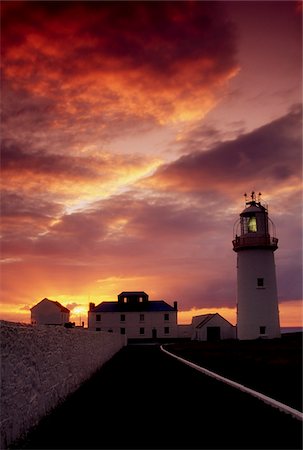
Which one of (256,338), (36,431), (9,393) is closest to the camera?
(9,393)

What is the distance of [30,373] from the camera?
8312 millimetres

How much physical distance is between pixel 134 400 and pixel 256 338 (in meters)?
40.2

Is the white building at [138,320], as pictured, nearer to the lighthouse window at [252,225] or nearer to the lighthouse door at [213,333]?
the lighthouse door at [213,333]

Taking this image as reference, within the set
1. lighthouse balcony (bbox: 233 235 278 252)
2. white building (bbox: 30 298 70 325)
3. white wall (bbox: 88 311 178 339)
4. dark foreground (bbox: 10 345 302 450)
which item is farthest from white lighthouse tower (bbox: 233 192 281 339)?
white building (bbox: 30 298 70 325)

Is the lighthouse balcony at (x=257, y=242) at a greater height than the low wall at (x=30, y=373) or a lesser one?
greater

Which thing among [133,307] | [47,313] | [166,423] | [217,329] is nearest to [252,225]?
[217,329]

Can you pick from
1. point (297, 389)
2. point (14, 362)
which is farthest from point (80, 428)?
point (297, 389)

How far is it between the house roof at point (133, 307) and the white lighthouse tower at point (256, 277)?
4410cm

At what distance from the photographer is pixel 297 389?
13391mm

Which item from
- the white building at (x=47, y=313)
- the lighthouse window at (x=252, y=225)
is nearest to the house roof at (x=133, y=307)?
the white building at (x=47, y=313)

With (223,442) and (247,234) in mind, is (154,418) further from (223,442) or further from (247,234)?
(247,234)

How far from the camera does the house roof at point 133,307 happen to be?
313 ft

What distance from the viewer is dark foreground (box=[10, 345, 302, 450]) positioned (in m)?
7.04

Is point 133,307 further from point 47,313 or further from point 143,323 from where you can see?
point 47,313
